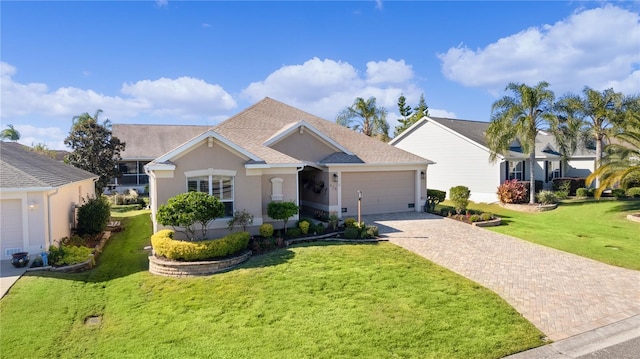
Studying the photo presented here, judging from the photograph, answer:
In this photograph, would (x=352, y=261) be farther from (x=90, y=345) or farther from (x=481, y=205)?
(x=481, y=205)

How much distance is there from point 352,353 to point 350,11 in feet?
50.0

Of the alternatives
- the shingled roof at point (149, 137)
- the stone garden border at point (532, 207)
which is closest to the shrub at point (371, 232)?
the stone garden border at point (532, 207)

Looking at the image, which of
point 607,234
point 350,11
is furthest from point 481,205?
point 350,11

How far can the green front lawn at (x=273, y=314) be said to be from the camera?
791cm

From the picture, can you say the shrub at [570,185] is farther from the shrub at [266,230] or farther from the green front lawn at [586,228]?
the shrub at [266,230]

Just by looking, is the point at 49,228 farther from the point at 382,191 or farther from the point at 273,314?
the point at 382,191

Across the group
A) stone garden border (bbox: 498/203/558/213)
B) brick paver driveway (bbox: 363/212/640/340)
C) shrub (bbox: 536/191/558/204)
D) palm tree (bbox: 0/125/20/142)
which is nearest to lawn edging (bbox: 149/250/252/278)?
brick paver driveway (bbox: 363/212/640/340)

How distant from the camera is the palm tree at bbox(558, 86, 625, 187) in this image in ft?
89.5

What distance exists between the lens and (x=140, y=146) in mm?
40094

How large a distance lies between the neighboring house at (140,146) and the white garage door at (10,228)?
2246 centimetres

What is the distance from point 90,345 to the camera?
8258 millimetres

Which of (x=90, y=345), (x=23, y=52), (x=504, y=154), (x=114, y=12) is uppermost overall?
(x=114, y=12)

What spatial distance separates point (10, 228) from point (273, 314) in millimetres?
10544

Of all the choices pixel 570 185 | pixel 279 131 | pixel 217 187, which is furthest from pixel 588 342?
pixel 570 185
